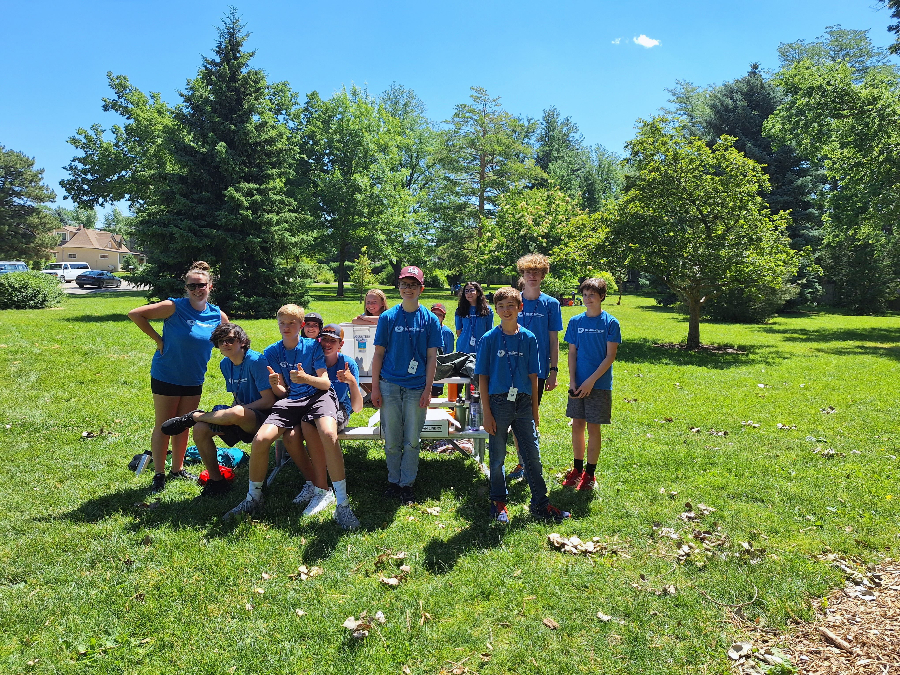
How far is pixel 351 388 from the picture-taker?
5.31 m

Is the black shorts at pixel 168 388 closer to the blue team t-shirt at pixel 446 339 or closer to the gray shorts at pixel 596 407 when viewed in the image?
the blue team t-shirt at pixel 446 339

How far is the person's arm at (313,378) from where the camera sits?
4777 mm

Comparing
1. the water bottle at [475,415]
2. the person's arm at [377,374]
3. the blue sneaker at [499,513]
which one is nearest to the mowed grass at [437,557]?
the blue sneaker at [499,513]

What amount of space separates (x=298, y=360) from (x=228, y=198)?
744 inches

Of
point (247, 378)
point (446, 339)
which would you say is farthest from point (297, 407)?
point (446, 339)

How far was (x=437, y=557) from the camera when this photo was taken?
4188 mm

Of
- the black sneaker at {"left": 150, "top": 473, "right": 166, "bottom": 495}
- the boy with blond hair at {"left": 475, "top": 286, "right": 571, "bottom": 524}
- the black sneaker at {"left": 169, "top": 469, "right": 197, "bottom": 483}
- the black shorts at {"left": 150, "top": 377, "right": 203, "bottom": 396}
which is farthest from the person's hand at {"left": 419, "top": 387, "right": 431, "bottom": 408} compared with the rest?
the black sneaker at {"left": 150, "top": 473, "right": 166, "bottom": 495}

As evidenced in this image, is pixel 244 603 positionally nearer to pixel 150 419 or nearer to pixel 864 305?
pixel 150 419

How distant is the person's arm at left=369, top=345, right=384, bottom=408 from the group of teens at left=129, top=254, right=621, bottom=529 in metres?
0.01

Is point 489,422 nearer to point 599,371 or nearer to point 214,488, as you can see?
point 599,371

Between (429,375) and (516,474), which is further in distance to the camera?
(516,474)

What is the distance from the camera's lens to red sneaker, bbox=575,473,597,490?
17.9 feet

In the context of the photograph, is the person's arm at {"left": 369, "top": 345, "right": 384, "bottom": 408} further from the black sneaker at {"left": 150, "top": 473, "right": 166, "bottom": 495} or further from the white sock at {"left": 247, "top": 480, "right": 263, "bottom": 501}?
the black sneaker at {"left": 150, "top": 473, "right": 166, "bottom": 495}

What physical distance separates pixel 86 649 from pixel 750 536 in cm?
480
